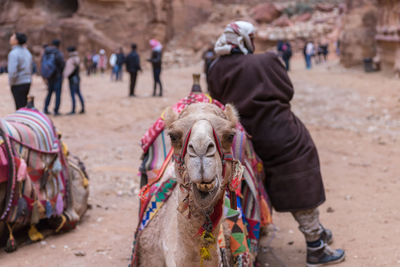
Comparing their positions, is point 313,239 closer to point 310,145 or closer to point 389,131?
point 310,145

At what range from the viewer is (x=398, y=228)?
4.74m

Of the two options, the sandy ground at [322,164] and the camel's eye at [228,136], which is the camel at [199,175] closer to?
the camel's eye at [228,136]

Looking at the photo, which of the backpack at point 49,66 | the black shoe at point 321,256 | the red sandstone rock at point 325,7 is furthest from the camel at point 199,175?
the red sandstone rock at point 325,7

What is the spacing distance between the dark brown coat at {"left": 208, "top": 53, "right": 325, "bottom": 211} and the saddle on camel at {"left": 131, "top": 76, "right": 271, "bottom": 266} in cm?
15

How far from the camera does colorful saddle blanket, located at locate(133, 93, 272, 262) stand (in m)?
3.18

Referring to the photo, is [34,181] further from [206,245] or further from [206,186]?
[206,186]

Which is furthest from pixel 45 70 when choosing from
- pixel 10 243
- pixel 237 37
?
pixel 237 37

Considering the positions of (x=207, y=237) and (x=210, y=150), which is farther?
(x=207, y=237)

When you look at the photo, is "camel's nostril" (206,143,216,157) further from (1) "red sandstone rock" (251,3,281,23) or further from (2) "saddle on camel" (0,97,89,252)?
(1) "red sandstone rock" (251,3,281,23)

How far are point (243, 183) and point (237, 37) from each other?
1.18 metres

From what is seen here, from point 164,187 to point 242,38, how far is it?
1.43 metres

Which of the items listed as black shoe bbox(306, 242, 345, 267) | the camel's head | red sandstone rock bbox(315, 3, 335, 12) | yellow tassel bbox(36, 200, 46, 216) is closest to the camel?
the camel's head

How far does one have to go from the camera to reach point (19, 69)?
804cm

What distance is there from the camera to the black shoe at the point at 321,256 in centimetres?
395
